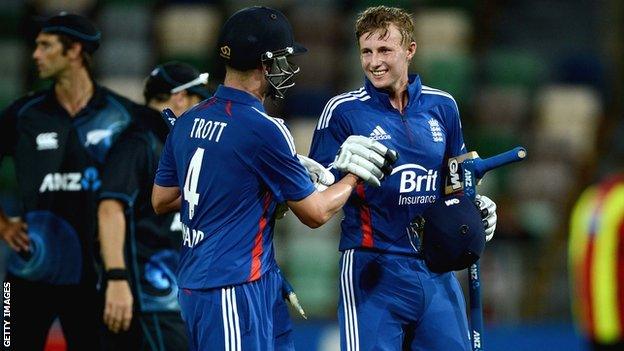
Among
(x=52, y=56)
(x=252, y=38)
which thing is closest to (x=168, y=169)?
(x=252, y=38)

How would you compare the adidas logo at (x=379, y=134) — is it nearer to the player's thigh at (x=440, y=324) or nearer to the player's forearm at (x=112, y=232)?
the player's thigh at (x=440, y=324)

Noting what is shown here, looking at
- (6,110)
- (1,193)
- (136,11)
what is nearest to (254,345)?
(6,110)

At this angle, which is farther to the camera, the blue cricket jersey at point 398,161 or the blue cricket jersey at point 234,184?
the blue cricket jersey at point 398,161

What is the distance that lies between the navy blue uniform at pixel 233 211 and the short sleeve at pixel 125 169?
4.67ft

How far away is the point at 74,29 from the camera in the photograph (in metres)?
7.05

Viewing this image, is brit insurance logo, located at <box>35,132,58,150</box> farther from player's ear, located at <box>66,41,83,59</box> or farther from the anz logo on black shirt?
player's ear, located at <box>66,41,83,59</box>

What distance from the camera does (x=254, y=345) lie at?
199 inches

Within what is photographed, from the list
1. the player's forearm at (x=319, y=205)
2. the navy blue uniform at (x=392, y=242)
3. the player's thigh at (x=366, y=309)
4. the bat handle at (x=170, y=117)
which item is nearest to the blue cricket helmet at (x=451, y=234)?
the navy blue uniform at (x=392, y=242)

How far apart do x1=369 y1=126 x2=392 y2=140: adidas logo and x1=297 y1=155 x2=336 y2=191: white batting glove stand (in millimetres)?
371

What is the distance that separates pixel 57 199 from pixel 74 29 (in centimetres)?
98

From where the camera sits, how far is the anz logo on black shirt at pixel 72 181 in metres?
6.89

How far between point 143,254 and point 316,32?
21.4ft

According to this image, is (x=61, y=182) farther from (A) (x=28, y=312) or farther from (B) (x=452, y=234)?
(B) (x=452, y=234)

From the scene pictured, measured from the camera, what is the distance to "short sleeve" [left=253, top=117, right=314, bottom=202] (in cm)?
507
